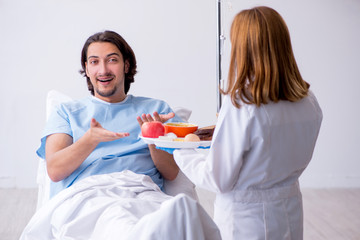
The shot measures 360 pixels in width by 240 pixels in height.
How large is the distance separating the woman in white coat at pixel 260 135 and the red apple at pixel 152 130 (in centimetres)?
26

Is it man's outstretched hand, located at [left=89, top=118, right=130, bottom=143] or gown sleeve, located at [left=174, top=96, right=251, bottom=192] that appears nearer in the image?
gown sleeve, located at [left=174, top=96, right=251, bottom=192]

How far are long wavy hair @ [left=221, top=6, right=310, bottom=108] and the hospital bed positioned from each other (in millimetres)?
363

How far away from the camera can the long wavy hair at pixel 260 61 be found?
1401 millimetres

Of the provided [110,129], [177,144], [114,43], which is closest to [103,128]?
[110,129]

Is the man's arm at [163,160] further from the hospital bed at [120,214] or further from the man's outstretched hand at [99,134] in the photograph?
the man's outstretched hand at [99,134]

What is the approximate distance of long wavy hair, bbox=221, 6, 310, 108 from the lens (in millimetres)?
1401

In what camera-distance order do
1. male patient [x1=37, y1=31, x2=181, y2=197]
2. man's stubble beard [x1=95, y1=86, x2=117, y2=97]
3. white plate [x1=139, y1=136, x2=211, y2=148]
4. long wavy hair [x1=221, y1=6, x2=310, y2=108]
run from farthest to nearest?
man's stubble beard [x1=95, y1=86, x2=117, y2=97]
male patient [x1=37, y1=31, x2=181, y2=197]
white plate [x1=139, y1=136, x2=211, y2=148]
long wavy hair [x1=221, y1=6, x2=310, y2=108]

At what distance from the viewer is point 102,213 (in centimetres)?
162

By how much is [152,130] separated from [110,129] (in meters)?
0.41

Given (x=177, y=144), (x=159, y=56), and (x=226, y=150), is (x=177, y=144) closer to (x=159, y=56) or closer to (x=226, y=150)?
(x=226, y=150)

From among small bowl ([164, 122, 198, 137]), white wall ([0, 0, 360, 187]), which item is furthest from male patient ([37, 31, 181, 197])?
white wall ([0, 0, 360, 187])

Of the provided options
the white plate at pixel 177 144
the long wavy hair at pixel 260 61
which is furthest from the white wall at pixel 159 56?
the long wavy hair at pixel 260 61

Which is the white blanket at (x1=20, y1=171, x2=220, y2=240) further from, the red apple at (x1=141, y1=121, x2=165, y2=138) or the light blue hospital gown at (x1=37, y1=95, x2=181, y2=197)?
the red apple at (x1=141, y1=121, x2=165, y2=138)

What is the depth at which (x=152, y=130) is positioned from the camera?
1.75 metres
